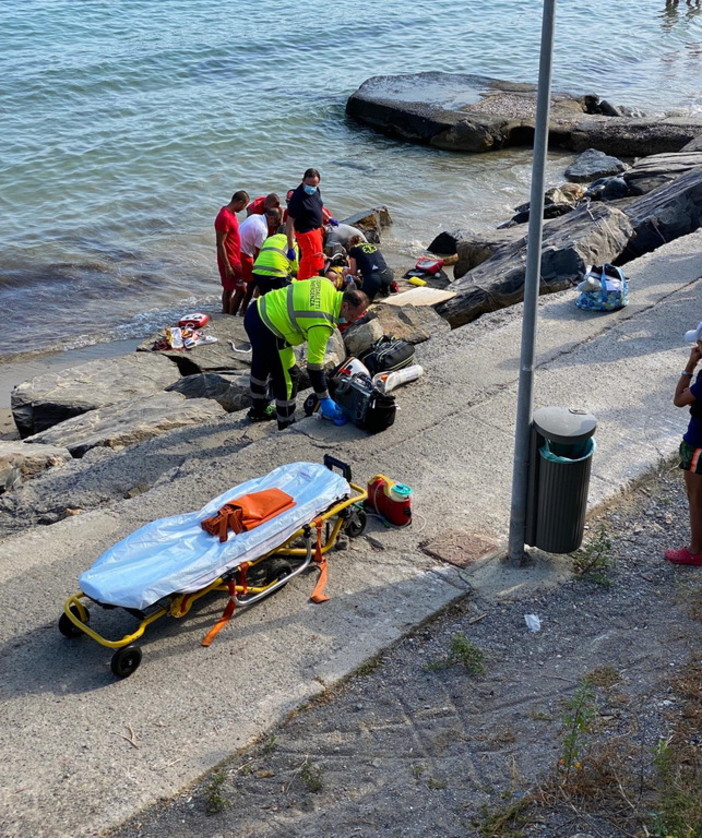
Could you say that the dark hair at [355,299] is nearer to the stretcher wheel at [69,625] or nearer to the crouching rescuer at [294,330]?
the crouching rescuer at [294,330]

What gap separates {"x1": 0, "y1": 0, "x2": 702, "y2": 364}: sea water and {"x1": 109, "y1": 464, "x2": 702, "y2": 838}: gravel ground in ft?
32.9

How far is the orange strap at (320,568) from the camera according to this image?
5910mm

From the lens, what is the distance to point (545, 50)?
5.10 metres

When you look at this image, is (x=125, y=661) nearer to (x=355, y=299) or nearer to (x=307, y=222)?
(x=355, y=299)

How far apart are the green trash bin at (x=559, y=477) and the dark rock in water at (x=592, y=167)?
603 inches

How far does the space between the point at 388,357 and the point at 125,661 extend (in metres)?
4.11

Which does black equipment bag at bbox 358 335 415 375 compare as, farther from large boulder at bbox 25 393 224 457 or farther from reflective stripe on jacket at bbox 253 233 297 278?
reflective stripe on jacket at bbox 253 233 297 278

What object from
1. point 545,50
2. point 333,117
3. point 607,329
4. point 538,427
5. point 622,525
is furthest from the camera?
point 333,117

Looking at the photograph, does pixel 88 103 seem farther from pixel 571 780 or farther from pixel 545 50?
pixel 571 780

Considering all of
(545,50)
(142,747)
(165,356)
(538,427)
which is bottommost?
(165,356)

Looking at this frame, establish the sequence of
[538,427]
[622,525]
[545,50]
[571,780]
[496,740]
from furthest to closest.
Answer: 1. [622,525]
2. [538,427]
3. [545,50]
4. [496,740]
5. [571,780]

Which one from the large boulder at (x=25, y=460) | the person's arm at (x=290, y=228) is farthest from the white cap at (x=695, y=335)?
the person's arm at (x=290, y=228)

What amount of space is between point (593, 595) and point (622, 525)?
3.00 feet

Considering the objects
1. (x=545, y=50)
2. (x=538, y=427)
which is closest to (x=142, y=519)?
(x=538, y=427)
